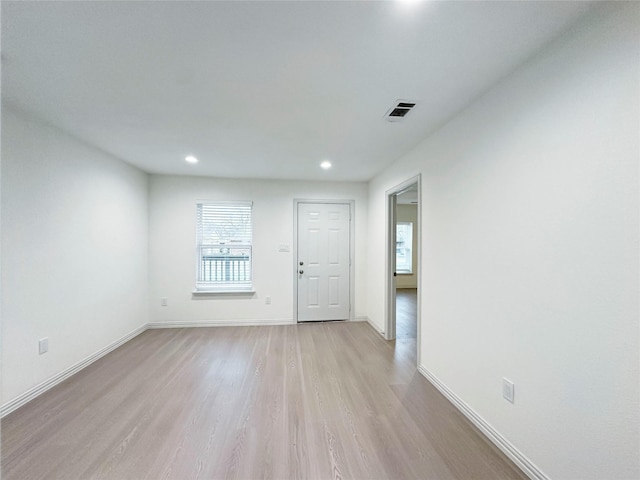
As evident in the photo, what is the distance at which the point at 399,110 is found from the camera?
202 centimetres

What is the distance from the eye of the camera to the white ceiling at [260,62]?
1179 mm

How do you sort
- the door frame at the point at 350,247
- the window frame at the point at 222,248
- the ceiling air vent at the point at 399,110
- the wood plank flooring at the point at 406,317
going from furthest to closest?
the door frame at the point at 350,247
the window frame at the point at 222,248
the wood plank flooring at the point at 406,317
the ceiling air vent at the point at 399,110

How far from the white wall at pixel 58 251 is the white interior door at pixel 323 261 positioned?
2498 millimetres

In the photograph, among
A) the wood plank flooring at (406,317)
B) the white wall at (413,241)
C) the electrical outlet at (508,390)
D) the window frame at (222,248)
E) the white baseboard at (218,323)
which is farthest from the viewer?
the white wall at (413,241)

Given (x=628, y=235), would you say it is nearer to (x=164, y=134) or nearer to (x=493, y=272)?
(x=493, y=272)

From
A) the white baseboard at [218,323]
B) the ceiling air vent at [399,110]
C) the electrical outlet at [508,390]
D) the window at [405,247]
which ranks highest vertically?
the ceiling air vent at [399,110]

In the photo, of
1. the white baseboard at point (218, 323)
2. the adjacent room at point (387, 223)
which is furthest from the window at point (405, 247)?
the white baseboard at point (218, 323)

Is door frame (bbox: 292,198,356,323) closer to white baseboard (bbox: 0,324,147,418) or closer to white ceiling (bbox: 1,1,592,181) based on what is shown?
white ceiling (bbox: 1,1,592,181)

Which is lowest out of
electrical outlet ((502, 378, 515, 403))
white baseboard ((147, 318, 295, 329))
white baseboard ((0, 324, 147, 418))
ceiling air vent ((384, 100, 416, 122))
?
white baseboard ((147, 318, 295, 329))

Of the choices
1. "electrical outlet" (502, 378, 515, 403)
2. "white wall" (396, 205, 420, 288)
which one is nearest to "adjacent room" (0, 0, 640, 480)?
"electrical outlet" (502, 378, 515, 403)

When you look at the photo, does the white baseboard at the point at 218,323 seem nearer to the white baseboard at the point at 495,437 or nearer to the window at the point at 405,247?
the white baseboard at the point at 495,437

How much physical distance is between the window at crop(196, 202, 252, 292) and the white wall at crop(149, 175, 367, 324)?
0.12 m

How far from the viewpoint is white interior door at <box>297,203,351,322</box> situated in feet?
13.9

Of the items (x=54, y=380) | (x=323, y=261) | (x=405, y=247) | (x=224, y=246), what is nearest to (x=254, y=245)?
(x=224, y=246)
